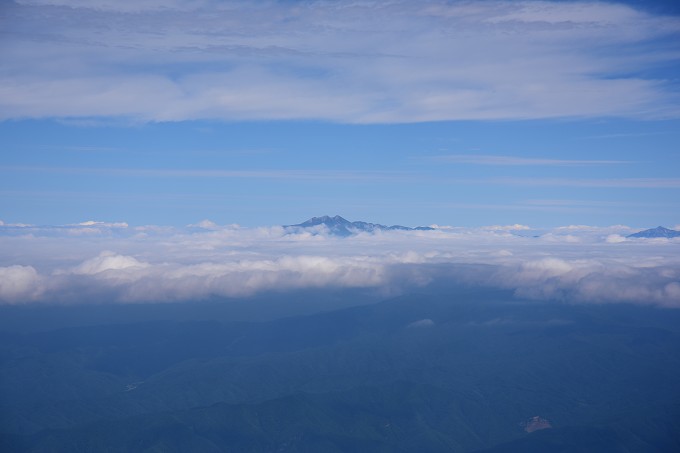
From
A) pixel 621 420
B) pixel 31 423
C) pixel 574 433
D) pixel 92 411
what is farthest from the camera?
pixel 92 411

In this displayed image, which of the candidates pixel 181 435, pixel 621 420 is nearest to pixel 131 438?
pixel 181 435

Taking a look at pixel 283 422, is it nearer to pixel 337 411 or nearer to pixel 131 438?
pixel 337 411

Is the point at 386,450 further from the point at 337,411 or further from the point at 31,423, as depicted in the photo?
the point at 31,423

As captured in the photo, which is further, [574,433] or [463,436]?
[463,436]

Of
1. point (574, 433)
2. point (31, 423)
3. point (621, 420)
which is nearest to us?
point (574, 433)

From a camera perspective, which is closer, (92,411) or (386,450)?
(386,450)

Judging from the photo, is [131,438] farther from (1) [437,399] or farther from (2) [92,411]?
(1) [437,399]

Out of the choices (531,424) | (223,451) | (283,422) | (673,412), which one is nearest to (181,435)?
(223,451)

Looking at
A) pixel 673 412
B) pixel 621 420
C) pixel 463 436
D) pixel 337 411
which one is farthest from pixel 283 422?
pixel 673 412

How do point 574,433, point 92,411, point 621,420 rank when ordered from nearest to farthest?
1. point 574,433
2. point 621,420
3. point 92,411
